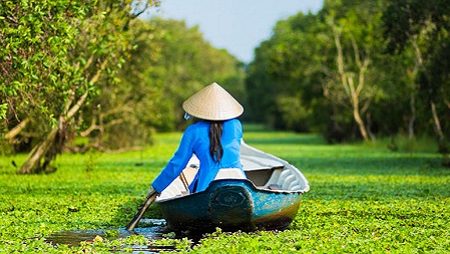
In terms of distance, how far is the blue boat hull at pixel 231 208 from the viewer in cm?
1034

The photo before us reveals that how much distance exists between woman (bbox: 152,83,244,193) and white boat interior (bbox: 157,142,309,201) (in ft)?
4.41

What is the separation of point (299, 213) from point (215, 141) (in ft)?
7.73

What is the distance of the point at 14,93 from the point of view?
12.4 meters

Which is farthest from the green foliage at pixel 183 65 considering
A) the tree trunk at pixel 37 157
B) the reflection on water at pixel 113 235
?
the reflection on water at pixel 113 235

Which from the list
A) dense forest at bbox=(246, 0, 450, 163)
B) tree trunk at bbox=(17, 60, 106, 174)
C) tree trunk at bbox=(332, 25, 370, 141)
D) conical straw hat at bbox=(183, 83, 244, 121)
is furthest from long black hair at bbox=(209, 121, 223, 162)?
tree trunk at bbox=(332, 25, 370, 141)

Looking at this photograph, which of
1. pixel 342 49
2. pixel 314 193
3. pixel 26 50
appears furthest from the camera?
pixel 342 49

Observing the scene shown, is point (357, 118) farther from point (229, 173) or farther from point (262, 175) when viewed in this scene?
point (229, 173)

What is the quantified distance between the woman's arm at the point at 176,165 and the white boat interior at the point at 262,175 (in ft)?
4.57

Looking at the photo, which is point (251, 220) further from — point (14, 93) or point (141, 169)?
point (141, 169)

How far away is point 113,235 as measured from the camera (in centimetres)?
1060

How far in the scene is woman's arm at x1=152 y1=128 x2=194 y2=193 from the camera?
1118 cm

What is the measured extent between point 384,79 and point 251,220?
107ft

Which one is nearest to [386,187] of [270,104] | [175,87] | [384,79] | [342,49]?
[384,79]

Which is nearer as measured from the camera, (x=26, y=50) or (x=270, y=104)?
(x=26, y=50)
